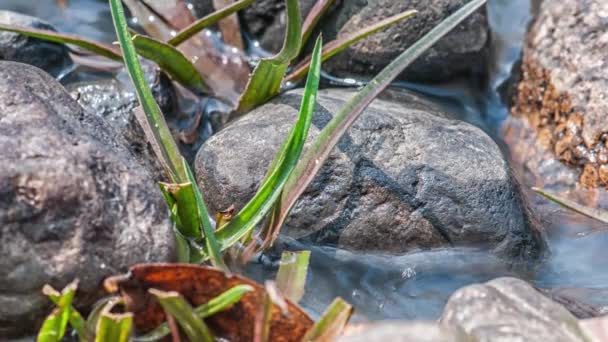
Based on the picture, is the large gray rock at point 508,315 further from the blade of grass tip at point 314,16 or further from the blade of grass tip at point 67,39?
the blade of grass tip at point 67,39

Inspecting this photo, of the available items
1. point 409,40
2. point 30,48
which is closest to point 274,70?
point 409,40

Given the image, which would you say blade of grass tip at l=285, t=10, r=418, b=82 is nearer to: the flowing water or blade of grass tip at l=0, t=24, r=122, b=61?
the flowing water

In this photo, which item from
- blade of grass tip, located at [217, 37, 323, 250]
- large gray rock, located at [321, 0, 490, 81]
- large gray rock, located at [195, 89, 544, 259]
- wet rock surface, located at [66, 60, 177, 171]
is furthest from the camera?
large gray rock, located at [321, 0, 490, 81]

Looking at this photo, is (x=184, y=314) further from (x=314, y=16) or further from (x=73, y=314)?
(x=314, y=16)

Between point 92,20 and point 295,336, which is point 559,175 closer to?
point 295,336

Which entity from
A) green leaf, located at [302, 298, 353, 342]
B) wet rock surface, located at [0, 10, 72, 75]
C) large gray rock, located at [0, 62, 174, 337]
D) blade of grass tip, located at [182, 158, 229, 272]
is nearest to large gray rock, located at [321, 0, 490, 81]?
wet rock surface, located at [0, 10, 72, 75]

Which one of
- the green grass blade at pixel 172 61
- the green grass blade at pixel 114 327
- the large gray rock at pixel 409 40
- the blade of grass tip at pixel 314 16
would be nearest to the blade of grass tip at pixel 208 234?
the green grass blade at pixel 114 327

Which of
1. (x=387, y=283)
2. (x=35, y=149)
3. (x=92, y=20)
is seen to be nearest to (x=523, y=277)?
(x=387, y=283)
